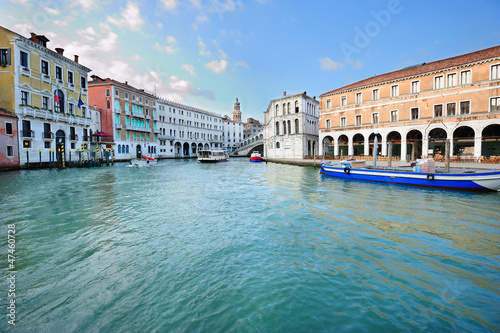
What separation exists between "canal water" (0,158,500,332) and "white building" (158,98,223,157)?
46.8 meters

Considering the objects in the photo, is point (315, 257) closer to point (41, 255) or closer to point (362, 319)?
point (362, 319)

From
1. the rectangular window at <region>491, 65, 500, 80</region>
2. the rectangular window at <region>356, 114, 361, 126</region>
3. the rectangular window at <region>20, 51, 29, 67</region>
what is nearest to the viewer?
the rectangular window at <region>491, 65, 500, 80</region>

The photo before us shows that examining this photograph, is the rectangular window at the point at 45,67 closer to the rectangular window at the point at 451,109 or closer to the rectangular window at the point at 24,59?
the rectangular window at the point at 24,59

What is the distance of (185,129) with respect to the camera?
58.1 meters

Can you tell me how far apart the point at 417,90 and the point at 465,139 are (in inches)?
262

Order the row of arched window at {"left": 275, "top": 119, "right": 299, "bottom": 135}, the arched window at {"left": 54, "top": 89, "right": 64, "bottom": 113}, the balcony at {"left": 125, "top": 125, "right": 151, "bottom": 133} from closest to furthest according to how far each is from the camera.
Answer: the arched window at {"left": 54, "top": 89, "right": 64, "bottom": 113}, the row of arched window at {"left": 275, "top": 119, "right": 299, "bottom": 135}, the balcony at {"left": 125, "top": 125, "right": 151, "bottom": 133}

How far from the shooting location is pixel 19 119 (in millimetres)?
22516

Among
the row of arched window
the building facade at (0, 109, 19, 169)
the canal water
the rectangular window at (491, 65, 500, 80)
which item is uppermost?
the rectangular window at (491, 65, 500, 80)

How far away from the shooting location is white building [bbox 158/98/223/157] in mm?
52312

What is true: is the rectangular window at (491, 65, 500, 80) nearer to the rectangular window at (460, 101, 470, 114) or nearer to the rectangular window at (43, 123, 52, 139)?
the rectangular window at (460, 101, 470, 114)

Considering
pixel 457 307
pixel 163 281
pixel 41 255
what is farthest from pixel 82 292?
pixel 457 307

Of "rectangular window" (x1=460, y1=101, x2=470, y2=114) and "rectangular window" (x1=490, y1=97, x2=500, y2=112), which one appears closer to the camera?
"rectangular window" (x1=490, y1=97, x2=500, y2=112)

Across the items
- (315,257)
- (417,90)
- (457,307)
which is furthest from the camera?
(417,90)

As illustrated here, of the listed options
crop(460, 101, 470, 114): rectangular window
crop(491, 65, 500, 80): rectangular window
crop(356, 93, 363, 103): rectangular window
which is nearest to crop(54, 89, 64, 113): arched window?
crop(356, 93, 363, 103): rectangular window
